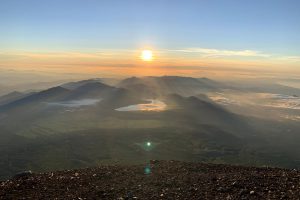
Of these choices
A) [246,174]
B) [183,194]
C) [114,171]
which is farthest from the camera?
[114,171]

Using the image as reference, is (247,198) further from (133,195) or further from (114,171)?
(114,171)

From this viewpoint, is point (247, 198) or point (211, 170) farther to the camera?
point (211, 170)

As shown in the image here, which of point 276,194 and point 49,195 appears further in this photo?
point 49,195

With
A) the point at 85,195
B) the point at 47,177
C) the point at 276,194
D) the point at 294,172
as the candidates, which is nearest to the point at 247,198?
the point at 276,194

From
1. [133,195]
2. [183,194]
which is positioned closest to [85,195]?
[133,195]

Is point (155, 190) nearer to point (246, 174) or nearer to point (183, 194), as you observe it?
point (183, 194)

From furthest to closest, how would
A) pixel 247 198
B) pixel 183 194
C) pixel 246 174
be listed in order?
1. pixel 246 174
2. pixel 183 194
3. pixel 247 198
